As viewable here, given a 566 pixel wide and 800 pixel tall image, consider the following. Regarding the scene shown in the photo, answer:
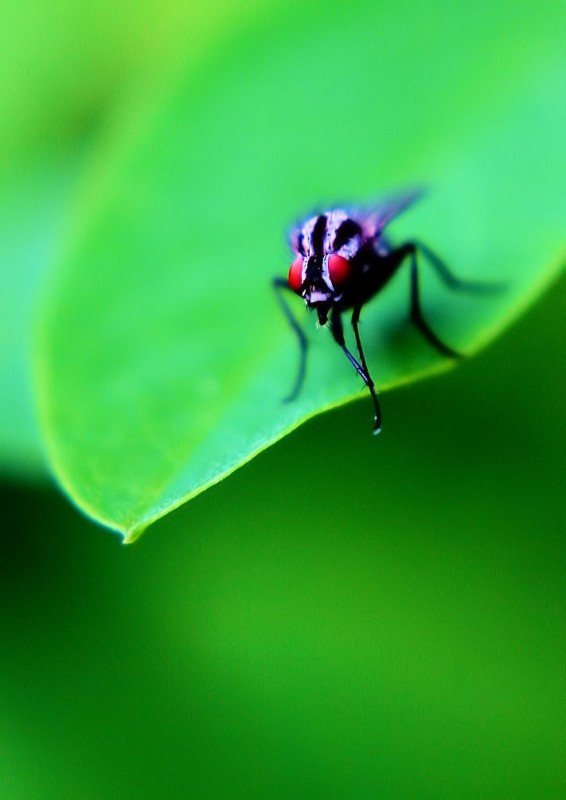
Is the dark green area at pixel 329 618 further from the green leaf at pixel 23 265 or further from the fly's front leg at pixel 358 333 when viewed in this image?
the green leaf at pixel 23 265

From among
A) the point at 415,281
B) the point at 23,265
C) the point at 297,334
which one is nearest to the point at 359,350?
the point at 297,334

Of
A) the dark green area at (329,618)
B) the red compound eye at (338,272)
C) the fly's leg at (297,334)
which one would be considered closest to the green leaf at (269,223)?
the fly's leg at (297,334)

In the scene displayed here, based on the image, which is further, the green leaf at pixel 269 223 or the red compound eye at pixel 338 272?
the red compound eye at pixel 338 272

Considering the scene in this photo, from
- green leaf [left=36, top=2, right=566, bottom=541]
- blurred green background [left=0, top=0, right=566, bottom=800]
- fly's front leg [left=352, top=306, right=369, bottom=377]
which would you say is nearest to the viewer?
green leaf [left=36, top=2, right=566, bottom=541]

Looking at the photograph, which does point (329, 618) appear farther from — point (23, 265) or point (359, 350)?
point (23, 265)

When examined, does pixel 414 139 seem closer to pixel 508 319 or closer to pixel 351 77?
pixel 351 77

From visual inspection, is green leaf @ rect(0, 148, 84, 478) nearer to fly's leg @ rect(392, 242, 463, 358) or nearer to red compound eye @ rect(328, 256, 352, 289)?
red compound eye @ rect(328, 256, 352, 289)

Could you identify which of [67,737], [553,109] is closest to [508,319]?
[553,109]

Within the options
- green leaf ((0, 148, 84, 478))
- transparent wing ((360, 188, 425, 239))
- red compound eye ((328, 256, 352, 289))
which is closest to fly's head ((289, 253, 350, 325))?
red compound eye ((328, 256, 352, 289))
